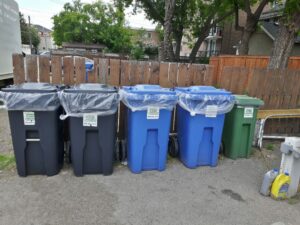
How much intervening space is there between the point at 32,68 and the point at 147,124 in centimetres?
205

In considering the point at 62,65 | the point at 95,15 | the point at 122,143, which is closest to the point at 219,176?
the point at 122,143

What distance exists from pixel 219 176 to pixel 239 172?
0.38 metres

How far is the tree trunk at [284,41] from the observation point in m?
5.04

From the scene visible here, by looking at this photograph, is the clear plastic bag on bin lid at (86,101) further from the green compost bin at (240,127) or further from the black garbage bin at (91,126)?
the green compost bin at (240,127)

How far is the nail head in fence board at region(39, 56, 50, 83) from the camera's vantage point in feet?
12.2

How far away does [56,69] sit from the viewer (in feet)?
12.5

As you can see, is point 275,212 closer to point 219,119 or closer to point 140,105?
point 219,119

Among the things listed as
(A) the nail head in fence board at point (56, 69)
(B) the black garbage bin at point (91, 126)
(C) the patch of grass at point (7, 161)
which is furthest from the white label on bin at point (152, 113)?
(C) the patch of grass at point (7, 161)

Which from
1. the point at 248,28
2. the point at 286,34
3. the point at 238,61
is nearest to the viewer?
the point at 286,34

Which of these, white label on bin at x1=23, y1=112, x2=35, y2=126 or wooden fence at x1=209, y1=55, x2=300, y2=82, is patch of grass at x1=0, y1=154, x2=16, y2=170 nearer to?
white label on bin at x1=23, y1=112, x2=35, y2=126

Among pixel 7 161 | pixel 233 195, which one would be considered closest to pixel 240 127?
pixel 233 195

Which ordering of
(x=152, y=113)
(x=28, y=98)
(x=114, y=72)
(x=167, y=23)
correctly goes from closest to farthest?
(x=28, y=98)
(x=152, y=113)
(x=114, y=72)
(x=167, y=23)

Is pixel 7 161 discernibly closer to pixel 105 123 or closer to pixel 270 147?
pixel 105 123

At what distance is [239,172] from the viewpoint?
3.55m
